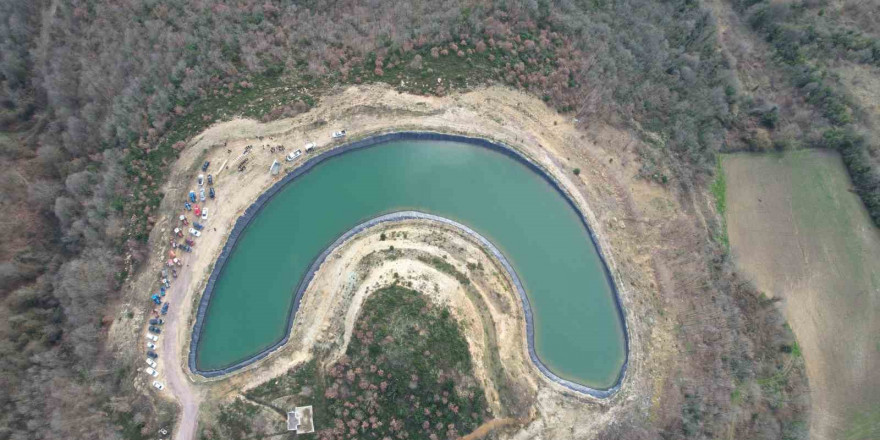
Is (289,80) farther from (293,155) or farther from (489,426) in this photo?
(489,426)

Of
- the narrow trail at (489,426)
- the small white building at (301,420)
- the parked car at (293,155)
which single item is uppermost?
the parked car at (293,155)

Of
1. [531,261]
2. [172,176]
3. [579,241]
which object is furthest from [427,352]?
[172,176]

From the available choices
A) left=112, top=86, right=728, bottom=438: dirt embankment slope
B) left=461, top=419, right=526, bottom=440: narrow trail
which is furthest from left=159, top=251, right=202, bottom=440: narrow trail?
left=461, top=419, right=526, bottom=440: narrow trail

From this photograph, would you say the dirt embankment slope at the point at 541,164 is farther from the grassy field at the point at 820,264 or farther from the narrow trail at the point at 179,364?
the grassy field at the point at 820,264

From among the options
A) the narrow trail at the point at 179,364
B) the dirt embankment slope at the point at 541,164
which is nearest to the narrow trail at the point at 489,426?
the dirt embankment slope at the point at 541,164

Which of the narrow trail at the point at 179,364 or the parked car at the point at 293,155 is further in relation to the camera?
the parked car at the point at 293,155

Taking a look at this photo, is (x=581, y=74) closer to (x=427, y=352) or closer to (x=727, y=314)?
(x=727, y=314)
